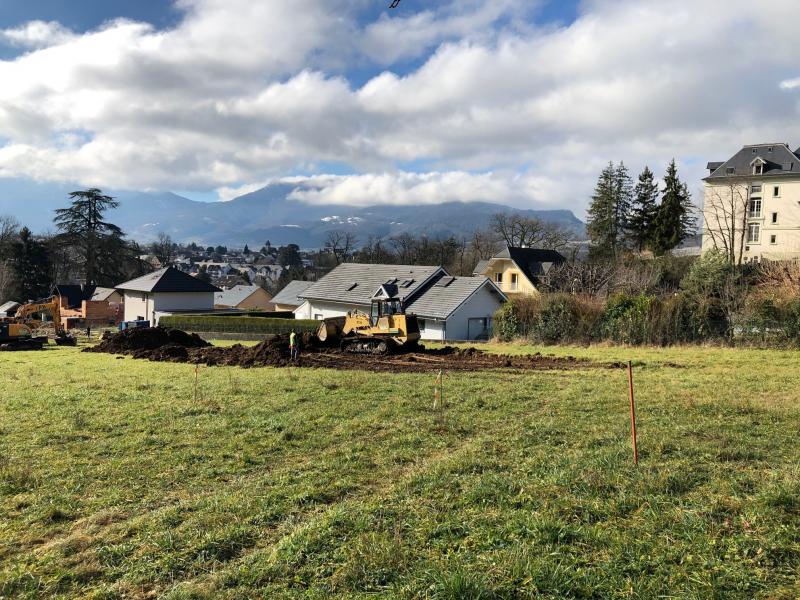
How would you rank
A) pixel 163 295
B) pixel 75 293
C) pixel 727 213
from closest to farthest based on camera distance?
1. pixel 163 295
2. pixel 727 213
3. pixel 75 293

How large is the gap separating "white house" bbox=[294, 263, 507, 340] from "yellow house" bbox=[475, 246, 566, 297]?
1777 cm

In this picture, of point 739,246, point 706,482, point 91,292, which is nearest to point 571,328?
point 706,482

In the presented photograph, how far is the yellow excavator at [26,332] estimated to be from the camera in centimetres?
3416

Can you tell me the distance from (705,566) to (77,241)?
82892 millimetres

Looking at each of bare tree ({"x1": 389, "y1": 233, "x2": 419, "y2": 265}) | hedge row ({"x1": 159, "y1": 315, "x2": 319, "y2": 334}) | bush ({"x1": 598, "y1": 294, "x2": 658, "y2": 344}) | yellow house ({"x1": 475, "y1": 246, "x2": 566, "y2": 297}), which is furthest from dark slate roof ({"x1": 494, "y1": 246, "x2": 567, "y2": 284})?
bush ({"x1": 598, "y1": 294, "x2": 658, "y2": 344})

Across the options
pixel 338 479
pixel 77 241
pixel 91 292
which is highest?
pixel 77 241

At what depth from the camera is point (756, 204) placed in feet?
180

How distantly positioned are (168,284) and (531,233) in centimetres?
5152

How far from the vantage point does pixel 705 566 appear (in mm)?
4785

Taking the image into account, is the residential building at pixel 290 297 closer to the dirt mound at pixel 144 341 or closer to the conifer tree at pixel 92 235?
the conifer tree at pixel 92 235

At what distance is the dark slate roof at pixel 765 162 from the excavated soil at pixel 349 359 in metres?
44.6

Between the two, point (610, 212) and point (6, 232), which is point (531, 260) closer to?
point (610, 212)

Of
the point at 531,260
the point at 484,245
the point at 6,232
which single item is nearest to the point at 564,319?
the point at 531,260

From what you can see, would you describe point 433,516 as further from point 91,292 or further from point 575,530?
point 91,292
